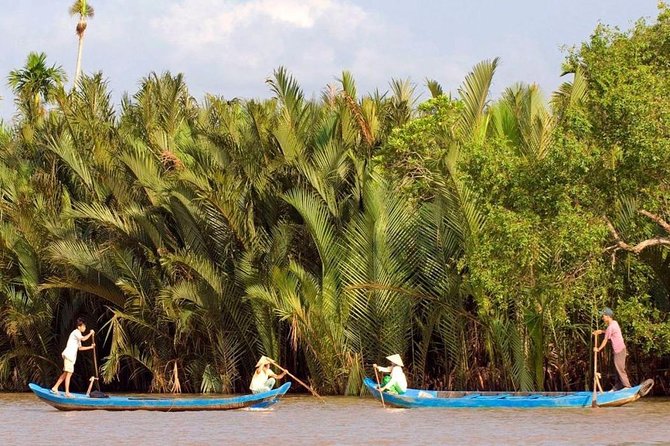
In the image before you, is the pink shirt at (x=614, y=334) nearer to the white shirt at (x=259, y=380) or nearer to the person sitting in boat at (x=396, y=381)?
the person sitting in boat at (x=396, y=381)

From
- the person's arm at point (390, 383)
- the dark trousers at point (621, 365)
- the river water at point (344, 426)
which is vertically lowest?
the river water at point (344, 426)

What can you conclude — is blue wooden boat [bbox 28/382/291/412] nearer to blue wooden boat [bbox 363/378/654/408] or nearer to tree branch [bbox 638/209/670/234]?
blue wooden boat [bbox 363/378/654/408]

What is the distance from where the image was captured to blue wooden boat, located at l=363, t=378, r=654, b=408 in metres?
21.2

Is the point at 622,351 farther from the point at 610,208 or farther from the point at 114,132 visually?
the point at 114,132

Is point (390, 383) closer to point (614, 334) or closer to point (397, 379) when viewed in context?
point (397, 379)

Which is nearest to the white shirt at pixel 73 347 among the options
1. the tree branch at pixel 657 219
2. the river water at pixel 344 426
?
the river water at pixel 344 426

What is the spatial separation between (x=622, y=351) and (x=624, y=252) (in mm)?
2091

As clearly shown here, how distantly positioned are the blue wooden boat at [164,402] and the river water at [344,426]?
0.15 m

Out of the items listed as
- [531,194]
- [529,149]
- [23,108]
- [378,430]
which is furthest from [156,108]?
[378,430]

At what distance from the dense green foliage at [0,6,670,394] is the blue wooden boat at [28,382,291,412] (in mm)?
2981

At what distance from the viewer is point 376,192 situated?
25344mm

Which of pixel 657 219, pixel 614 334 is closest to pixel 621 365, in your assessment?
pixel 614 334

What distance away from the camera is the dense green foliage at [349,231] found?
832 inches

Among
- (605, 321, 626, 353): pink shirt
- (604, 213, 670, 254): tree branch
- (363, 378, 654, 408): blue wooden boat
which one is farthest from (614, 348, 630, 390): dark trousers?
(604, 213, 670, 254): tree branch
